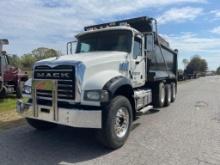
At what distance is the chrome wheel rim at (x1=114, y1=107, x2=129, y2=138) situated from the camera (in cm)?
610

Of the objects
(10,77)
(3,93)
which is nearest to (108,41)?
(3,93)

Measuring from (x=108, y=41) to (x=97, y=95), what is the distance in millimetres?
2598

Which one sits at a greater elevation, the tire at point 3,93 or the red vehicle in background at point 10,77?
the red vehicle in background at point 10,77

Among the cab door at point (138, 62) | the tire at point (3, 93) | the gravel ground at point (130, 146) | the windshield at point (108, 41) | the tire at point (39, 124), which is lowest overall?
the gravel ground at point (130, 146)

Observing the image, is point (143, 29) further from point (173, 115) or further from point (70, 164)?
point (70, 164)

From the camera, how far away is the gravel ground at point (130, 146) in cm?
523

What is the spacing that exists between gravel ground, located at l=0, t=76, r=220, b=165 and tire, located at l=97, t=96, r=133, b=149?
0.19 metres

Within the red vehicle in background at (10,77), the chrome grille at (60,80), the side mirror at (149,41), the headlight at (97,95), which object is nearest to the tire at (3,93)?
the red vehicle in background at (10,77)

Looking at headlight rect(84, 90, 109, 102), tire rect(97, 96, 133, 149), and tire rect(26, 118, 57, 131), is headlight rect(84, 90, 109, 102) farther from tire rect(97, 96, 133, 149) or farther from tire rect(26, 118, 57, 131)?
tire rect(26, 118, 57, 131)

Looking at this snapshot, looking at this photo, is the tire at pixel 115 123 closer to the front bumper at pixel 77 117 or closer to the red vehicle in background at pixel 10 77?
the front bumper at pixel 77 117

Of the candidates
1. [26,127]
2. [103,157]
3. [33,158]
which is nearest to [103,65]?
[103,157]

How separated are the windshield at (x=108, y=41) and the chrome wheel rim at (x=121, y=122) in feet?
6.14

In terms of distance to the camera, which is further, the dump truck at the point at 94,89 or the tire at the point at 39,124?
the tire at the point at 39,124

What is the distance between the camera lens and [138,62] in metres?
7.96
